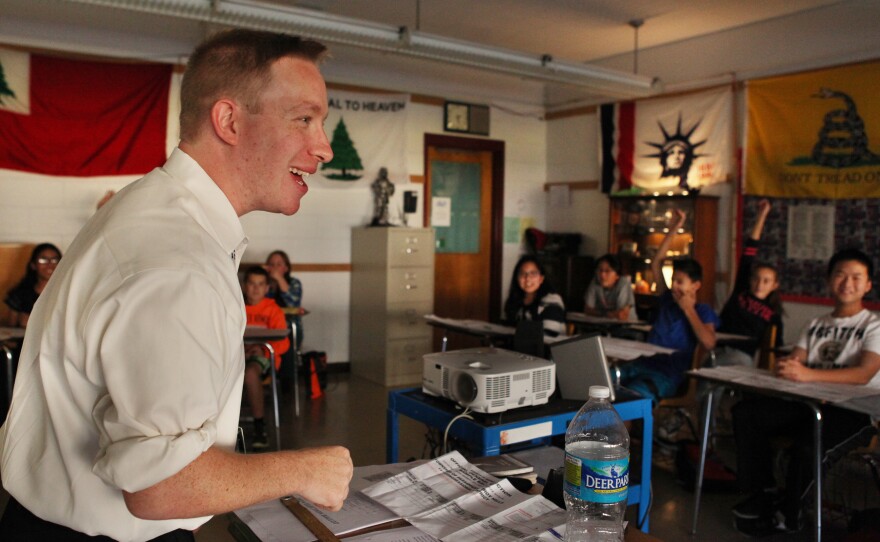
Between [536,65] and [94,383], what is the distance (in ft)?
16.8

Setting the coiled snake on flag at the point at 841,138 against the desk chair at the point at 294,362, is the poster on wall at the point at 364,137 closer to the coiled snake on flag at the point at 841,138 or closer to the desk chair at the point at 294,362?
the desk chair at the point at 294,362

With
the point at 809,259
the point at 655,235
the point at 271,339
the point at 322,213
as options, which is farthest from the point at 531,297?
the point at 322,213

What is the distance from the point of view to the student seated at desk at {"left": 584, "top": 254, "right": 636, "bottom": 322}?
235 inches

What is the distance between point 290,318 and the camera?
5.55 m

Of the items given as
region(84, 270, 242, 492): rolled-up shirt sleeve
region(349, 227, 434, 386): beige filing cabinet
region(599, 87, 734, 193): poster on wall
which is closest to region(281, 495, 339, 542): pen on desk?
region(84, 270, 242, 492): rolled-up shirt sleeve

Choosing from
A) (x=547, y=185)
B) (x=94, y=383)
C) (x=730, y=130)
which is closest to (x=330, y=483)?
(x=94, y=383)

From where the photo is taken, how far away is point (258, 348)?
15.8 ft

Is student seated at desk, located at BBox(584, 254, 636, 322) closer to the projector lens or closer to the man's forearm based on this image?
the projector lens

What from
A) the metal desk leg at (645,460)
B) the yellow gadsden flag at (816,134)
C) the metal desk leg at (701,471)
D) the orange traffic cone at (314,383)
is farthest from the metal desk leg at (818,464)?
the orange traffic cone at (314,383)

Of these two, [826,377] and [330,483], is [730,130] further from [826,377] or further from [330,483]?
[330,483]

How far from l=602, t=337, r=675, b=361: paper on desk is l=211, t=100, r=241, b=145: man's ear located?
9.97 feet

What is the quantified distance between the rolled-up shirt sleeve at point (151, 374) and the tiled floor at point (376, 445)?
249cm

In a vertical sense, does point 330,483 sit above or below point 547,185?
below

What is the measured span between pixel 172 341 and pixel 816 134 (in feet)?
19.4
